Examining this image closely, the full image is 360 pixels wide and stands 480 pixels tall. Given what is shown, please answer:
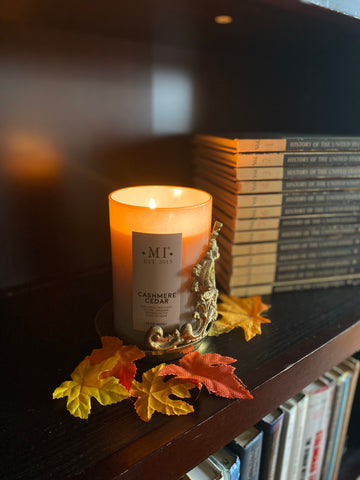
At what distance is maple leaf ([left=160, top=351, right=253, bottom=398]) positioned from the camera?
40 cm

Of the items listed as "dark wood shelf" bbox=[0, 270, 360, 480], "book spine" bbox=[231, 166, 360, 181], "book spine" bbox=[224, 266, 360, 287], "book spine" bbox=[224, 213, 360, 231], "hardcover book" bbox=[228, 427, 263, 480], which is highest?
"book spine" bbox=[231, 166, 360, 181]

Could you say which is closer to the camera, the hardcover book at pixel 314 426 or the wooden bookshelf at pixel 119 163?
the wooden bookshelf at pixel 119 163

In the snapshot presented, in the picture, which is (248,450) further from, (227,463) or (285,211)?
(285,211)

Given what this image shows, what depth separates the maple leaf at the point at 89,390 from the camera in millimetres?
380

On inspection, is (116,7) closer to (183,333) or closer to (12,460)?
(183,333)

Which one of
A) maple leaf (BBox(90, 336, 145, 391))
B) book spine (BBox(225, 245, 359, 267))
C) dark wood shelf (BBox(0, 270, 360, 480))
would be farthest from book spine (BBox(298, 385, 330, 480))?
maple leaf (BBox(90, 336, 145, 391))

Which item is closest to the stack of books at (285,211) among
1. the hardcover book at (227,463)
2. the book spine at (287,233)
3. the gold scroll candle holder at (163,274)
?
the book spine at (287,233)

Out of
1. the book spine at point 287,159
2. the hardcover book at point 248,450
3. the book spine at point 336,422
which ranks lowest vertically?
the book spine at point 336,422

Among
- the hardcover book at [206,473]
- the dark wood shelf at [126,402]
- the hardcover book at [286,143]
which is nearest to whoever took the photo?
the dark wood shelf at [126,402]

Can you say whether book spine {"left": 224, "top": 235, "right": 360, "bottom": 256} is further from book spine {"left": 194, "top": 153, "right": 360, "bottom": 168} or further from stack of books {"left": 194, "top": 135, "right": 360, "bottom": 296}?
book spine {"left": 194, "top": 153, "right": 360, "bottom": 168}

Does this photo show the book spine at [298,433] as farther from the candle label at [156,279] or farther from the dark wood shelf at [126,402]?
the candle label at [156,279]

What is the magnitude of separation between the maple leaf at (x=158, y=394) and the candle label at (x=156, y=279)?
0.19 feet

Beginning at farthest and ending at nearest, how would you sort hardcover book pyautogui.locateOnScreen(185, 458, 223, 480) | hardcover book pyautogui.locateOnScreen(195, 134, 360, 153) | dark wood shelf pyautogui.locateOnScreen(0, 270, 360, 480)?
hardcover book pyautogui.locateOnScreen(195, 134, 360, 153)
hardcover book pyautogui.locateOnScreen(185, 458, 223, 480)
dark wood shelf pyautogui.locateOnScreen(0, 270, 360, 480)

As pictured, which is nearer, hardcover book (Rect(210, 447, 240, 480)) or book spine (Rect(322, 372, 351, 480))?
hardcover book (Rect(210, 447, 240, 480))
